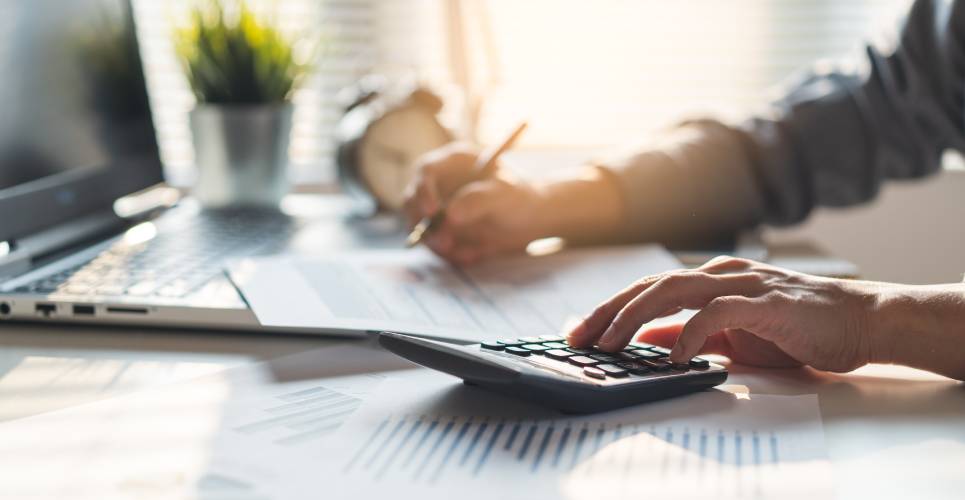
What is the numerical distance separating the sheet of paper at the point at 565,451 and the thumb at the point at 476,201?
369 millimetres

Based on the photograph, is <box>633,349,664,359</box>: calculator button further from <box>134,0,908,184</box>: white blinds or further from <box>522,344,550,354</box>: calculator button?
<box>134,0,908,184</box>: white blinds

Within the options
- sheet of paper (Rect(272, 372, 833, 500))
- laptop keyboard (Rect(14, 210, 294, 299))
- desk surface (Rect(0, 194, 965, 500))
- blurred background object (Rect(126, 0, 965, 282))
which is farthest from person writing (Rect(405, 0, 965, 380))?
blurred background object (Rect(126, 0, 965, 282))

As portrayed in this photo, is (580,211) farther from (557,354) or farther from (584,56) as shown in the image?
(584,56)

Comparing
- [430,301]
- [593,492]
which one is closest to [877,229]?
[430,301]

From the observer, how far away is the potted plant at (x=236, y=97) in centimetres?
119

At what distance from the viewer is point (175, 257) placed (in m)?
0.88

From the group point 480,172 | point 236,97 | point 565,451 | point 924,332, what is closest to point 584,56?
point 236,97

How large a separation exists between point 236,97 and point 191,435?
2.61 feet

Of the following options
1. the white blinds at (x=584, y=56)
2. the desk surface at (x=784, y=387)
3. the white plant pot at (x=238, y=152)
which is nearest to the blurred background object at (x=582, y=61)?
the white blinds at (x=584, y=56)

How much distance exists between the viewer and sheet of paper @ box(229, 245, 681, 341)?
2.17 ft

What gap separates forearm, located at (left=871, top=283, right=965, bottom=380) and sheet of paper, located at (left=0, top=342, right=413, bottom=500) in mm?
284

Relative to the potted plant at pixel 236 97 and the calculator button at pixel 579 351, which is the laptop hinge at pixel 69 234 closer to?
the potted plant at pixel 236 97

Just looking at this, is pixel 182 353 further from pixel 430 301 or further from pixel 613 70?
pixel 613 70

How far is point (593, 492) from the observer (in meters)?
0.41
